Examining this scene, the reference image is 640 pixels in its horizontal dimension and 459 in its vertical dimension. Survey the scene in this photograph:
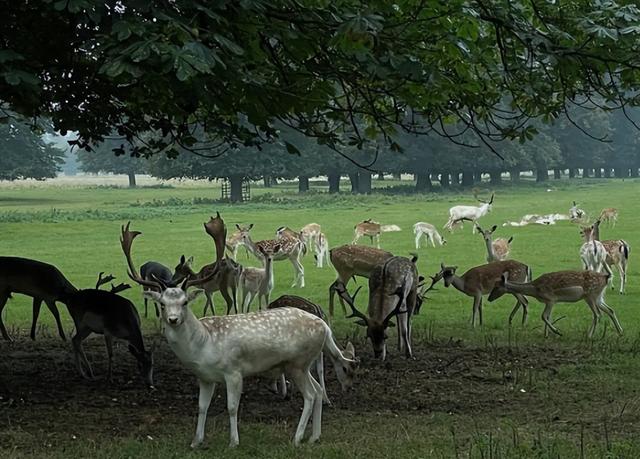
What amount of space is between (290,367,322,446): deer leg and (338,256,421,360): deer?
2362mm

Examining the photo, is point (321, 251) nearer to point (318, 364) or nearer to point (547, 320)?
point (547, 320)

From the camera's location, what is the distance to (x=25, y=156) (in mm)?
58375

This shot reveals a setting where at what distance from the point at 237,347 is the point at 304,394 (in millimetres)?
545

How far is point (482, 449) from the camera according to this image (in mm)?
5691

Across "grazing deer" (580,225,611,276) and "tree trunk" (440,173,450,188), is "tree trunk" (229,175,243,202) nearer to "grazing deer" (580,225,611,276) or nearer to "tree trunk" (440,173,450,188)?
"tree trunk" (440,173,450,188)

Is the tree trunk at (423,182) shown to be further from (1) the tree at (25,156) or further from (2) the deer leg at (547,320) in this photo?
(2) the deer leg at (547,320)

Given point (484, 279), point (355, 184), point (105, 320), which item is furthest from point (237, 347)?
point (355, 184)

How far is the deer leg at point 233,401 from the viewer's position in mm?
6344

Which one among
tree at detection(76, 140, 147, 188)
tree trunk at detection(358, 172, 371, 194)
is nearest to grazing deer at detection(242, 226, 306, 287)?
tree trunk at detection(358, 172, 371, 194)

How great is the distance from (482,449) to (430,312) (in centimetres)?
871

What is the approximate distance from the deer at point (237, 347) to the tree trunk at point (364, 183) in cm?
4939

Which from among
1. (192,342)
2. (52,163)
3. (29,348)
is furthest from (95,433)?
(52,163)

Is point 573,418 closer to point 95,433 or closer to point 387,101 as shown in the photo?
point 95,433

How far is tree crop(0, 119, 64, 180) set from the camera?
5622cm
